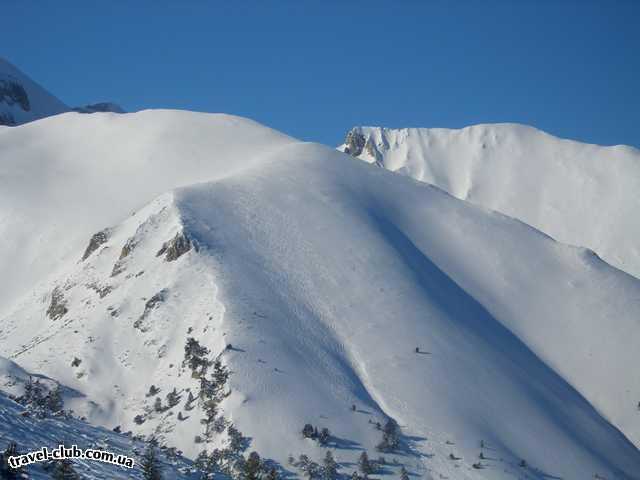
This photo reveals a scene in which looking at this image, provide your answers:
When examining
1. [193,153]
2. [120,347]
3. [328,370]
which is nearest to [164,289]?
[120,347]

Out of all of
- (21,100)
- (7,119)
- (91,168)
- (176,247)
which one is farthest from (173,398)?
(21,100)

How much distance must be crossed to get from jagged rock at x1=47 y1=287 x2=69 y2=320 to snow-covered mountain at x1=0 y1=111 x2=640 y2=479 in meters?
0.20

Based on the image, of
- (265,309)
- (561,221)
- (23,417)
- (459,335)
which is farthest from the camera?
(561,221)

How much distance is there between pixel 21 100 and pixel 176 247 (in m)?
132

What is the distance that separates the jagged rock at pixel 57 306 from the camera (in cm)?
6366

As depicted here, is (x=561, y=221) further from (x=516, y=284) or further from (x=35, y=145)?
(x=35, y=145)

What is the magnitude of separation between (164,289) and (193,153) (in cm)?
4548

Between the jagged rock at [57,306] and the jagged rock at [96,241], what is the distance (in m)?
6.26

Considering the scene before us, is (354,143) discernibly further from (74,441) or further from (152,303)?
(74,441)

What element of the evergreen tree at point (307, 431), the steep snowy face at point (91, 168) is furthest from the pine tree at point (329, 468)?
the steep snowy face at point (91, 168)

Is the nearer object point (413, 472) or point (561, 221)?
point (413, 472)

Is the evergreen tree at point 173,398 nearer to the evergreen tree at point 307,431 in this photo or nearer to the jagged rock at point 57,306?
the evergreen tree at point 307,431

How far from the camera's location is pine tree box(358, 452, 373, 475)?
41625mm

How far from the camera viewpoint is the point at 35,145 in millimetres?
112875
